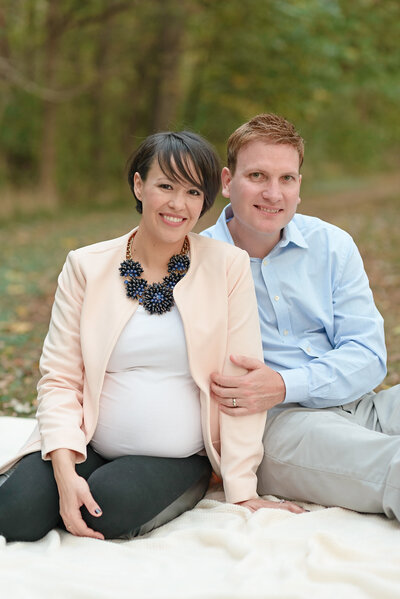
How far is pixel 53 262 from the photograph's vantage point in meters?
9.45

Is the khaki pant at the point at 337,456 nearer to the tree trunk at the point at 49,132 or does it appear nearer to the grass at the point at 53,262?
the grass at the point at 53,262

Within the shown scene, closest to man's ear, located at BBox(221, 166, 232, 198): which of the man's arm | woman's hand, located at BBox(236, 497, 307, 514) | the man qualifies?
the man

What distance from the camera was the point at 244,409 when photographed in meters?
2.79

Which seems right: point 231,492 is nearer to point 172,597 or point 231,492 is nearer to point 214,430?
point 214,430

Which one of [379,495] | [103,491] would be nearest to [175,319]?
[103,491]

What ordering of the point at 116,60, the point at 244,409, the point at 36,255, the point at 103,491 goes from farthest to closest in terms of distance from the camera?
1. the point at 116,60
2. the point at 36,255
3. the point at 244,409
4. the point at 103,491

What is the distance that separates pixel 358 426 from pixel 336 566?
2.26 feet

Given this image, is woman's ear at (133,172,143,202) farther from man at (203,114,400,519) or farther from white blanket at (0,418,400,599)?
white blanket at (0,418,400,599)

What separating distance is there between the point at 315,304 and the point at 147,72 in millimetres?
14426

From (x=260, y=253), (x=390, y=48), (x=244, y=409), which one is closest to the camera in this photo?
(x=244, y=409)

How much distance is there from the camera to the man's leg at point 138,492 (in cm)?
260

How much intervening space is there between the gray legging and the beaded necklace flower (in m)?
0.56

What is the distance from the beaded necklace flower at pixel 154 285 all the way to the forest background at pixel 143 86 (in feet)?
22.4

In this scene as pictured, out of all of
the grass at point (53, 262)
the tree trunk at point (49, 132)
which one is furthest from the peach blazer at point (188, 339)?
the tree trunk at point (49, 132)
